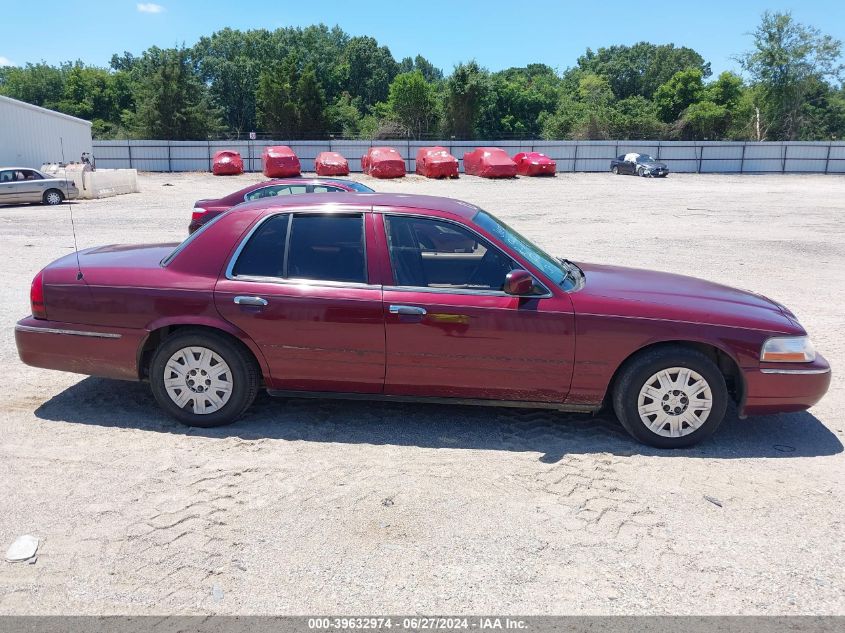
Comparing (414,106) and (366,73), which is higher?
(366,73)

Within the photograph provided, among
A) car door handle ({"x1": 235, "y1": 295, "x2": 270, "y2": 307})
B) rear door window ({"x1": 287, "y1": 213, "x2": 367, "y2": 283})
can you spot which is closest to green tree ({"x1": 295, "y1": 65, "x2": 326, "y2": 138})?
rear door window ({"x1": 287, "y1": 213, "x2": 367, "y2": 283})

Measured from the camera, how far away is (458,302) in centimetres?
466

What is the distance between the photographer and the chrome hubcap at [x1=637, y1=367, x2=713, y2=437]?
4637 mm

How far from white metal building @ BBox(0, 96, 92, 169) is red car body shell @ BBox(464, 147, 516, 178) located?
845 inches

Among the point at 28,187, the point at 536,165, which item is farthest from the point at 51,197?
the point at 536,165

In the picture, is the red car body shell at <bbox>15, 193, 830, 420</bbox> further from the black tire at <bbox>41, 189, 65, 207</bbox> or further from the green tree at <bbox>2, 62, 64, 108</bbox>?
the green tree at <bbox>2, 62, 64, 108</bbox>

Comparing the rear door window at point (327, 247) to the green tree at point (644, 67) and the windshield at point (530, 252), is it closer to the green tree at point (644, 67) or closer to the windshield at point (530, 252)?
the windshield at point (530, 252)

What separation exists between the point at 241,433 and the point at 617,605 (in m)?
2.85

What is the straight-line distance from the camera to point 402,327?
4688mm

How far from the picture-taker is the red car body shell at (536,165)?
40.9m

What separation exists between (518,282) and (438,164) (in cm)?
3449

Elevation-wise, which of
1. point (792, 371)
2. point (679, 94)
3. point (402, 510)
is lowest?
point (402, 510)

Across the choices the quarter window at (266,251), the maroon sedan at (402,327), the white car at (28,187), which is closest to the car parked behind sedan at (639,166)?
the white car at (28,187)

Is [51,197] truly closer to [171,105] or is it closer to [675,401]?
[675,401]
